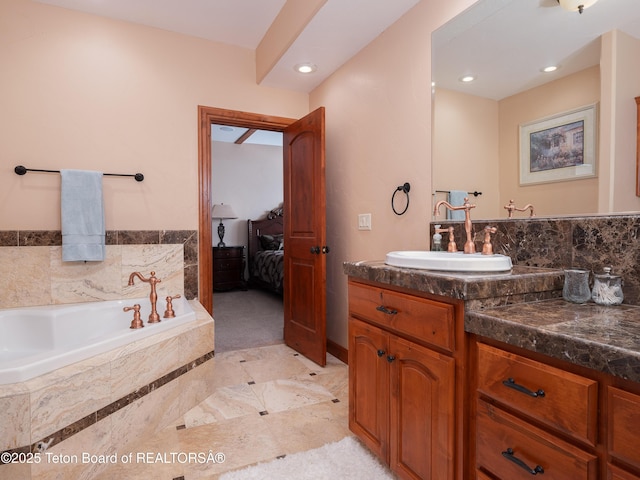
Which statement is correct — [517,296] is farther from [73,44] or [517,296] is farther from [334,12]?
[73,44]

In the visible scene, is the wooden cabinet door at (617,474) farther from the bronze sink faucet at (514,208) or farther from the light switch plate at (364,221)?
the light switch plate at (364,221)

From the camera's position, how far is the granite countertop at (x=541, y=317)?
28.9 inches

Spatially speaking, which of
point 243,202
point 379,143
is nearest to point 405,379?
point 379,143

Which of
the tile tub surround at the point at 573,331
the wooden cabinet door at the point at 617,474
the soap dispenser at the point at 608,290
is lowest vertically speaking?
the wooden cabinet door at the point at 617,474

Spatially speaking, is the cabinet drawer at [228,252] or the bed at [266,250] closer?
the bed at [266,250]

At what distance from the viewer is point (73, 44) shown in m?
2.59

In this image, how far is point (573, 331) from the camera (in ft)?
2.72

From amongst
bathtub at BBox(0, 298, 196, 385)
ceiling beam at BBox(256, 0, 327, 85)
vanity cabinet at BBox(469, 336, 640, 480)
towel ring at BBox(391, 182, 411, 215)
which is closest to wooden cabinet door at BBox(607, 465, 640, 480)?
vanity cabinet at BBox(469, 336, 640, 480)

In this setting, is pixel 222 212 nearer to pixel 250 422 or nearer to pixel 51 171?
pixel 51 171

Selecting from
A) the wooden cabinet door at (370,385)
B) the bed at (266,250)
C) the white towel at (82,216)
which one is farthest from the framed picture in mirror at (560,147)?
the bed at (266,250)

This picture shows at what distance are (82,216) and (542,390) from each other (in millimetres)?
2841

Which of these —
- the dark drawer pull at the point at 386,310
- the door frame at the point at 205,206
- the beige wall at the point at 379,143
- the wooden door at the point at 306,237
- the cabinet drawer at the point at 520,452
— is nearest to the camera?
the cabinet drawer at the point at 520,452

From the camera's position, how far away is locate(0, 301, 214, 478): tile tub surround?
51.5 inches

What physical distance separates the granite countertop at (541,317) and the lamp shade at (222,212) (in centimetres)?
517
